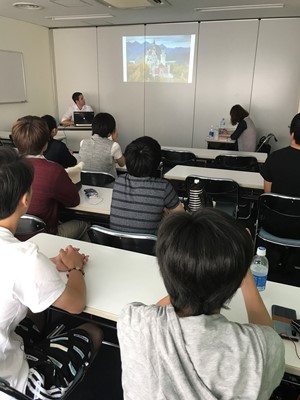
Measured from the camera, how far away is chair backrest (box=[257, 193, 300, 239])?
235 centimetres

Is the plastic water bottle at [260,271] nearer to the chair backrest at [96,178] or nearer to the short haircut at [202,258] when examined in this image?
the short haircut at [202,258]

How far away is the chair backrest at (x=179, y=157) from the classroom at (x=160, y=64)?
0.65ft

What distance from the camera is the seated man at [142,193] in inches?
73.0

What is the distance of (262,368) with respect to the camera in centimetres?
74

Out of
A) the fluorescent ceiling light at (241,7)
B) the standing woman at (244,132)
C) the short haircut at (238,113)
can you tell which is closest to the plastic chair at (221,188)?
the standing woman at (244,132)

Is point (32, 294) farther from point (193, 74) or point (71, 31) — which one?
point (71, 31)

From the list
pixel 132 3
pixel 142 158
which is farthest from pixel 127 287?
pixel 132 3

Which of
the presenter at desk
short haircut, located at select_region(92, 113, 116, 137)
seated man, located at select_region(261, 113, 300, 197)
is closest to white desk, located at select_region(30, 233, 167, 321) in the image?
seated man, located at select_region(261, 113, 300, 197)

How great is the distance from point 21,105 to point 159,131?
9.55 feet

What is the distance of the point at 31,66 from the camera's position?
6.70m

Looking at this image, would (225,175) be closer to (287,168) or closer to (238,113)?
(287,168)

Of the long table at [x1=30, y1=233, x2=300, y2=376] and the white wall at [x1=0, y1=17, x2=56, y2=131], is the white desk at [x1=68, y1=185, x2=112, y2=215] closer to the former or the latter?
the long table at [x1=30, y1=233, x2=300, y2=376]

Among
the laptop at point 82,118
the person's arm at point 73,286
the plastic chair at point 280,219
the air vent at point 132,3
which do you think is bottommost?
the plastic chair at point 280,219

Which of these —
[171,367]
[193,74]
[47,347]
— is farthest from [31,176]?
[193,74]
